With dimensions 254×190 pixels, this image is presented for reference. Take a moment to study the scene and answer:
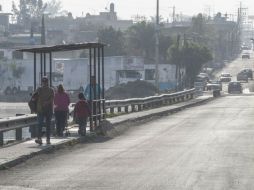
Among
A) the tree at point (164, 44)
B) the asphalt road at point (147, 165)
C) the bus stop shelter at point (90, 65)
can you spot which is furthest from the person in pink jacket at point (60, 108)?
the tree at point (164, 44)

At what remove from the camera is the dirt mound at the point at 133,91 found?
79.6 m

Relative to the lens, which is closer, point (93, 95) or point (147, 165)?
point (147, 165)

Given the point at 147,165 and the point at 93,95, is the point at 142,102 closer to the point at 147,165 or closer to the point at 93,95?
the point at 93,95

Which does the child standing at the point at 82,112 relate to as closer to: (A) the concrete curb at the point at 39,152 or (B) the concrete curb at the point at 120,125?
(A) the concrete curb at the point at 39,152

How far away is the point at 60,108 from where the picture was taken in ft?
81.9

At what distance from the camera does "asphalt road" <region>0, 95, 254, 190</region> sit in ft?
47.2

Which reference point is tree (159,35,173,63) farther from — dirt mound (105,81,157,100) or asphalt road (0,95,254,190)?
asphalt road (0,95,254,190)

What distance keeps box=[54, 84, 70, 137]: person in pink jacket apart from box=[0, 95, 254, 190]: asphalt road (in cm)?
108

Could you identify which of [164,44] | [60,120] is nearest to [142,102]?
[60,120]

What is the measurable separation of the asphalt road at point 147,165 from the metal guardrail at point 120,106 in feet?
6.46

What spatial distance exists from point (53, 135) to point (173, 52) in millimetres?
82377

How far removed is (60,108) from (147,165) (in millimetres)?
8205

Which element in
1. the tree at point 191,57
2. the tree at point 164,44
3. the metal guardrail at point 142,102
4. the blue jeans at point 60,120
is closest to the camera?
the blue jeans at point 60,120

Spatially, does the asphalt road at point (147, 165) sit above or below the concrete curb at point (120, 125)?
above
